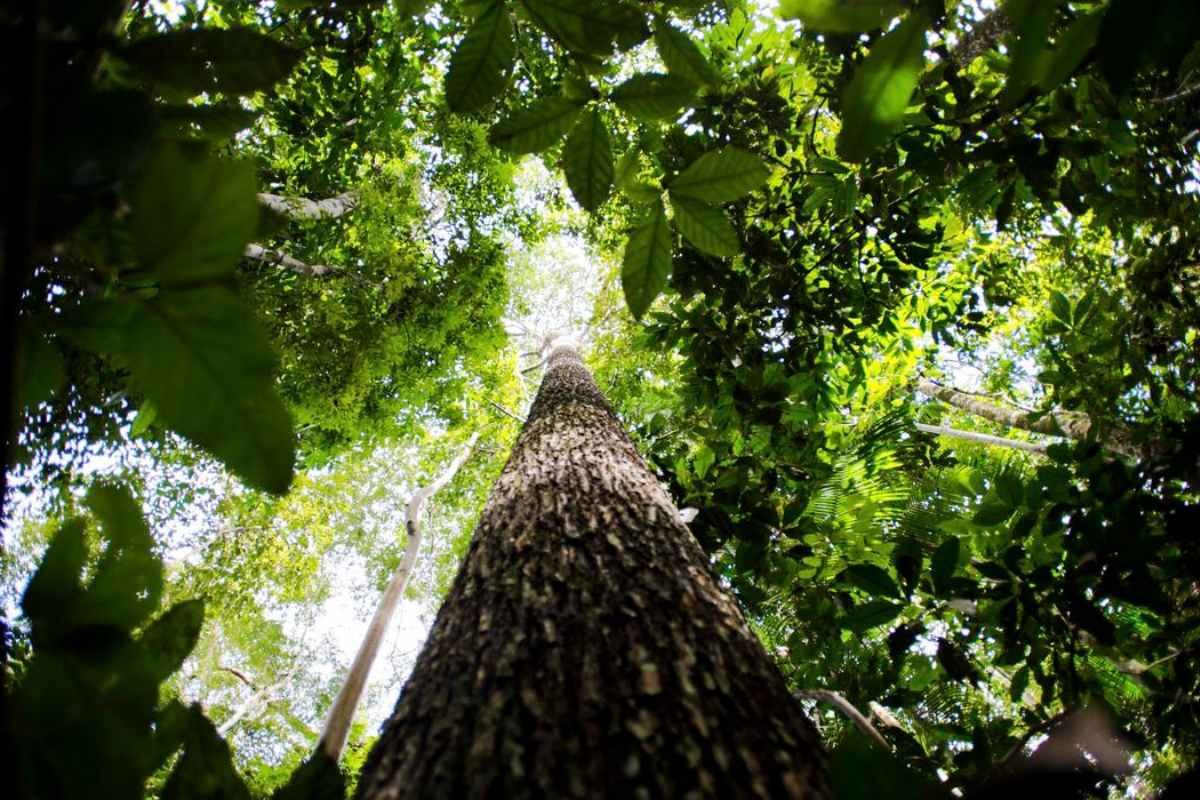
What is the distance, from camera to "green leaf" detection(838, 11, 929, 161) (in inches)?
19.2

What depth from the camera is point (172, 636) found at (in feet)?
1.84

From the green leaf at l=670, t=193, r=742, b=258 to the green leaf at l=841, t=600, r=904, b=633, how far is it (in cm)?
115

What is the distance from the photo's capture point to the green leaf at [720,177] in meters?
0.73

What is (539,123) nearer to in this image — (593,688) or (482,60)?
(482,60)

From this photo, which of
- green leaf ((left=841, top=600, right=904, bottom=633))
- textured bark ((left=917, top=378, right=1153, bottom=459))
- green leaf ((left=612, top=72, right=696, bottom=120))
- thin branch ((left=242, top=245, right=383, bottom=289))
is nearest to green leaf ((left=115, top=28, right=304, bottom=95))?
green leaf ((left=612, top=72, right=696, bottom=120))

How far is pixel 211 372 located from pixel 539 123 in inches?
21.1

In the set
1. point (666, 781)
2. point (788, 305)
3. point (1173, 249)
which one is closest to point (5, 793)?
point (666, 781)

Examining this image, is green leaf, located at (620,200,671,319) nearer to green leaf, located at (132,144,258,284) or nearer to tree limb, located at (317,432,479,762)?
green leaf, located at (132,144,258,284)

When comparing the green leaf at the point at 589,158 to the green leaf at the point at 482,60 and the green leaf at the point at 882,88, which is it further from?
the green leaf at the point at 882,88

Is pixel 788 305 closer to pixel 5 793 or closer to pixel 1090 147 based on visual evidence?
pixel 1090 147

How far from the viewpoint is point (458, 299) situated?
17.3 feet

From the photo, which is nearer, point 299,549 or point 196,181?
point 196,181

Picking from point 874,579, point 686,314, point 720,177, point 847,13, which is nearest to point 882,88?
point 847,13

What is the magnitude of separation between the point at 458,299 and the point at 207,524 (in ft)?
14.6
